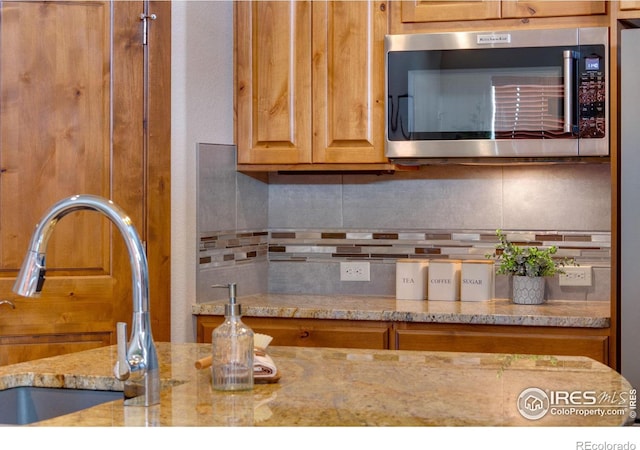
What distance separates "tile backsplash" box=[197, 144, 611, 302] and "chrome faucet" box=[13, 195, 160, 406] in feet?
5.75

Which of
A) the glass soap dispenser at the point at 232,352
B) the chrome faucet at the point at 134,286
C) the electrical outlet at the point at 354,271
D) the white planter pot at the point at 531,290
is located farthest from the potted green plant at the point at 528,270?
the chrome faucet at the point at 134,286

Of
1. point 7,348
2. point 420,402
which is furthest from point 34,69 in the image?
point 420,402

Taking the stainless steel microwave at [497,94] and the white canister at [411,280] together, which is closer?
the stainless steel microwave at [497,94]

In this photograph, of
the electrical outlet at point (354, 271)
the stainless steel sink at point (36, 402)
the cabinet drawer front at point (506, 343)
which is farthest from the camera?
the electrical outlet at point (354, 271)

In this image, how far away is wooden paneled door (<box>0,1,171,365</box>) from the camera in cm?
301

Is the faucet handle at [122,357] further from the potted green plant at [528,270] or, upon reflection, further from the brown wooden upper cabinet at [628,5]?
the brown wooden upper cabinet at [628,5]

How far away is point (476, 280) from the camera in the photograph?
11.0 feet

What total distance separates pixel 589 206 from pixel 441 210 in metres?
0.59

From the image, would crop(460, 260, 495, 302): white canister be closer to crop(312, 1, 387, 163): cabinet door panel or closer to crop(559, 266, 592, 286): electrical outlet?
crop(559, 266, 592, 286): electrical outlet

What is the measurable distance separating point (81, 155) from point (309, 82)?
35.3 inches

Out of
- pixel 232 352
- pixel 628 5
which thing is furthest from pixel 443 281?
pixel 232 352

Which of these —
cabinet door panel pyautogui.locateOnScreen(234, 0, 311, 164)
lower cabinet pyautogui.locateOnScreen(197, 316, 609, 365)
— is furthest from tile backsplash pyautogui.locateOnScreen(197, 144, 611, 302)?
lower cabinet pyautogui.locateOnScreen(197, 316, 609, 365)

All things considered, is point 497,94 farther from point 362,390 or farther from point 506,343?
point 362,390

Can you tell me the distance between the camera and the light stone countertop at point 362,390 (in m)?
1.42
